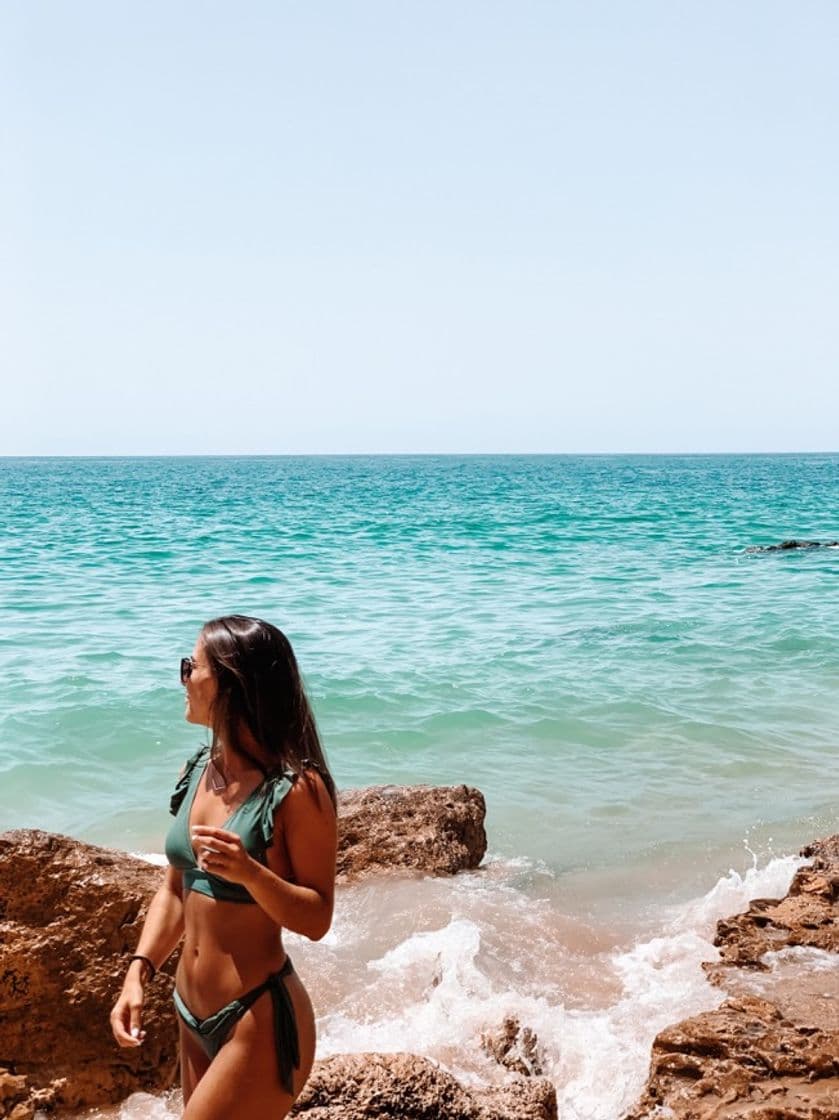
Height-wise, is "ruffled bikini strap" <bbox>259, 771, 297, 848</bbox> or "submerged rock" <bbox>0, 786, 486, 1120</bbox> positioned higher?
"ruffled bikini strap" <bbox>259, 771, 297, 848</bbox>

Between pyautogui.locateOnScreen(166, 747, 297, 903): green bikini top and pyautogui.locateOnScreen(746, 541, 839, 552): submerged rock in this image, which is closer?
pyautogui.locateOnScreen(166, 747, 297, 903): green bikini top

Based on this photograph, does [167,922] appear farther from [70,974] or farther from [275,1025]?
[70,974]

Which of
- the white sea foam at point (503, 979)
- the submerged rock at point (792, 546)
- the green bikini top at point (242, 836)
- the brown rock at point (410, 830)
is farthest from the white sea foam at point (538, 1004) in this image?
the submerged rock at point (792, 546)

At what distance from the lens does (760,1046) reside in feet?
13.6

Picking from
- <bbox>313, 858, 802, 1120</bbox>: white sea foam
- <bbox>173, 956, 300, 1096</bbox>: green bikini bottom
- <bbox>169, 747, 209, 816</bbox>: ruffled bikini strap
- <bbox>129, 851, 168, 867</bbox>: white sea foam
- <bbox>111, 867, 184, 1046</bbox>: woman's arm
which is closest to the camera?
<bbox>173, 956, 300, 1096</bbox>: green bikini bottom

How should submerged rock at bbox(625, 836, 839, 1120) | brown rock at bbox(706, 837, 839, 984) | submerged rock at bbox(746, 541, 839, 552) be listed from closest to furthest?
submerged rock at bbox(625, 836, 839, 1120) → brown rock at bbox(706, 837, 839, 984) → submerged rock at bbox(746, 541, 839, 552)

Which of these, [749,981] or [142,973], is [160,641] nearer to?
[749,981]

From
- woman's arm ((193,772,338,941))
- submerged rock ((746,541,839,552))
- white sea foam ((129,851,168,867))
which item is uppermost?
woman's arm ((193,772,338,941))

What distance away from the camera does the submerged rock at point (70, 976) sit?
4266mm

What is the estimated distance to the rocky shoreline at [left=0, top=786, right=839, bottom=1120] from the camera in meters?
3.58

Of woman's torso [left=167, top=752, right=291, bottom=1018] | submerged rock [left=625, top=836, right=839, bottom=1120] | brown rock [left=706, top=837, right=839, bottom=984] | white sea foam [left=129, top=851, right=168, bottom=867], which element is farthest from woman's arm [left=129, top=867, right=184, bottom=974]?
white sea foam [left=129, top=851, right=168, bottom=867]

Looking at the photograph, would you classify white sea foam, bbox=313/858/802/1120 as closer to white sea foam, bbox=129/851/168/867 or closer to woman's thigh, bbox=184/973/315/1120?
woman's thigh, bbox=184/973/315/1120

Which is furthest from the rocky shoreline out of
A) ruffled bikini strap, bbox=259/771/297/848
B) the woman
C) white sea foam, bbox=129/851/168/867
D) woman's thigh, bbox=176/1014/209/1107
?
white sea foam, bbox=129/851/168/867

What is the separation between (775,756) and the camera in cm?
1012
